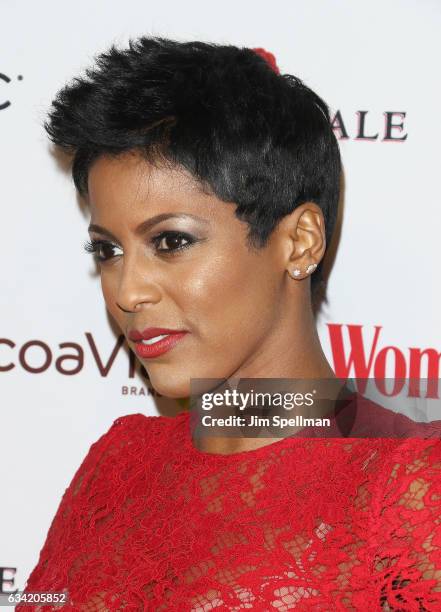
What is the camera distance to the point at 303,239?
4.02 feet

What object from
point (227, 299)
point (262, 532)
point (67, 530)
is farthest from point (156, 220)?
point (67, 530)

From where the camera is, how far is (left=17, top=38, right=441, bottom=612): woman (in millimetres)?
1083

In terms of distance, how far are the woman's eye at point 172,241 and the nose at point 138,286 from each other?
33 mm

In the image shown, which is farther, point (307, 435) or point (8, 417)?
point (8, 417)

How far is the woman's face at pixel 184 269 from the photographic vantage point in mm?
1153

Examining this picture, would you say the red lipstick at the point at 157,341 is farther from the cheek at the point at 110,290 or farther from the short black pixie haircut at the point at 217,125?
the short black pixie haircut at the point at 217,125

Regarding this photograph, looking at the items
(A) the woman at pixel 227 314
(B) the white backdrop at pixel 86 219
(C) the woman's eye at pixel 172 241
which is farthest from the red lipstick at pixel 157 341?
(B) the white backdrop at pixel 86 219

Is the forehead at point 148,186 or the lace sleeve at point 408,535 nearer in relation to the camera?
the lace sleeve at point 408,535

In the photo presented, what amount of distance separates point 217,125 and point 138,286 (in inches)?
9.8

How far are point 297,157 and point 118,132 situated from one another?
26 centimetres

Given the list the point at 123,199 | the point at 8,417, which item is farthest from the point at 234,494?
the point at 8,417

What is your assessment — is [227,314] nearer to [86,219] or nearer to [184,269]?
[184,269]

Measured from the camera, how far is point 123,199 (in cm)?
117

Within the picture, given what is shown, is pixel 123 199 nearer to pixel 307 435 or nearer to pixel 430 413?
pixel 307 435
